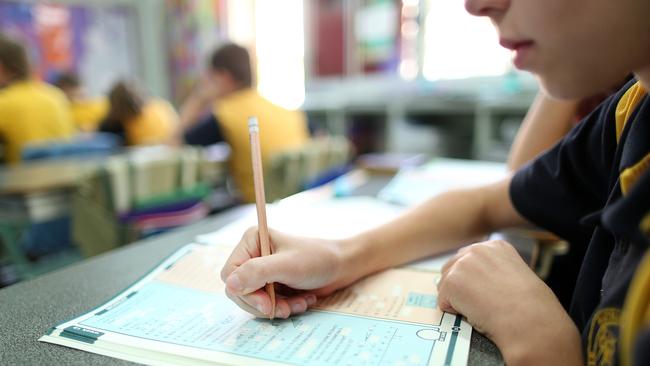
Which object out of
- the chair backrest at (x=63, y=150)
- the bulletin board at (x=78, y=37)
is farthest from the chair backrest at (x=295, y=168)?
the bulletin board at (x=78, y=37)

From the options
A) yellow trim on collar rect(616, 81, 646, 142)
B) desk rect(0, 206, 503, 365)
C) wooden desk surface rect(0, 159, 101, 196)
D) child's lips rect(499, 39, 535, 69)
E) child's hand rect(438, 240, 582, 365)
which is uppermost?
child's lips rect(499, 39, 535, 69)

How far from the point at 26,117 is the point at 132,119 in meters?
0.90

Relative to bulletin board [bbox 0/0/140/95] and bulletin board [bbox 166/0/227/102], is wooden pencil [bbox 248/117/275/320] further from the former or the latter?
bulletin board [bbox 166/0/227/102]

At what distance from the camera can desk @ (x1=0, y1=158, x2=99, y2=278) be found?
1745mm

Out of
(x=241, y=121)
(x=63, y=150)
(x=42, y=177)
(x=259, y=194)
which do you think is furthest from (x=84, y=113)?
(x=259, y=194)

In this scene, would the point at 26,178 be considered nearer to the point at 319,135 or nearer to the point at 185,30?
the point at 319,135

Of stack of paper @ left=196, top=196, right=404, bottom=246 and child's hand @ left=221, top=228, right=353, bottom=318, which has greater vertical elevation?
child's hand @ left=221, top=228, right=353, bottom=318

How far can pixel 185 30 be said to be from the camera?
590 cm

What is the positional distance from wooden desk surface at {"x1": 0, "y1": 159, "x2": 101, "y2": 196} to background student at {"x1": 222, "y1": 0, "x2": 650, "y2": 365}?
59.7 inches

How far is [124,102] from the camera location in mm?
3713

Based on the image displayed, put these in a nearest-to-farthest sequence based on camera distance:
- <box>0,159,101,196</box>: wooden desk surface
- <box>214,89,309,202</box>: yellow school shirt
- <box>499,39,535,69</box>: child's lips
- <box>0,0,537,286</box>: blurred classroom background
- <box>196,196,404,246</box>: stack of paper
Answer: <box>499,39,535,69</box>: child's lips, <box>196,196,404,246</box>: stack of paper, <box>0,159,101,196</box>: wooden desk surface, <box>0,0,537,286</box>: blurred classroom background, <box>214,89,309,202</box>: yellow school shirt

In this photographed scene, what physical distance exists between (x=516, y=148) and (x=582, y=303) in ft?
2.22

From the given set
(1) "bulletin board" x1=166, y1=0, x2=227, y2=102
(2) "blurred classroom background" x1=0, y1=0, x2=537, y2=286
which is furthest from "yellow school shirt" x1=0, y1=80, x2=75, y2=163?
(1) "bulletin board" x1=166, y1=0, x2=227, y2=102

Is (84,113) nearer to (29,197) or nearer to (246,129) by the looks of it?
(246,129)
